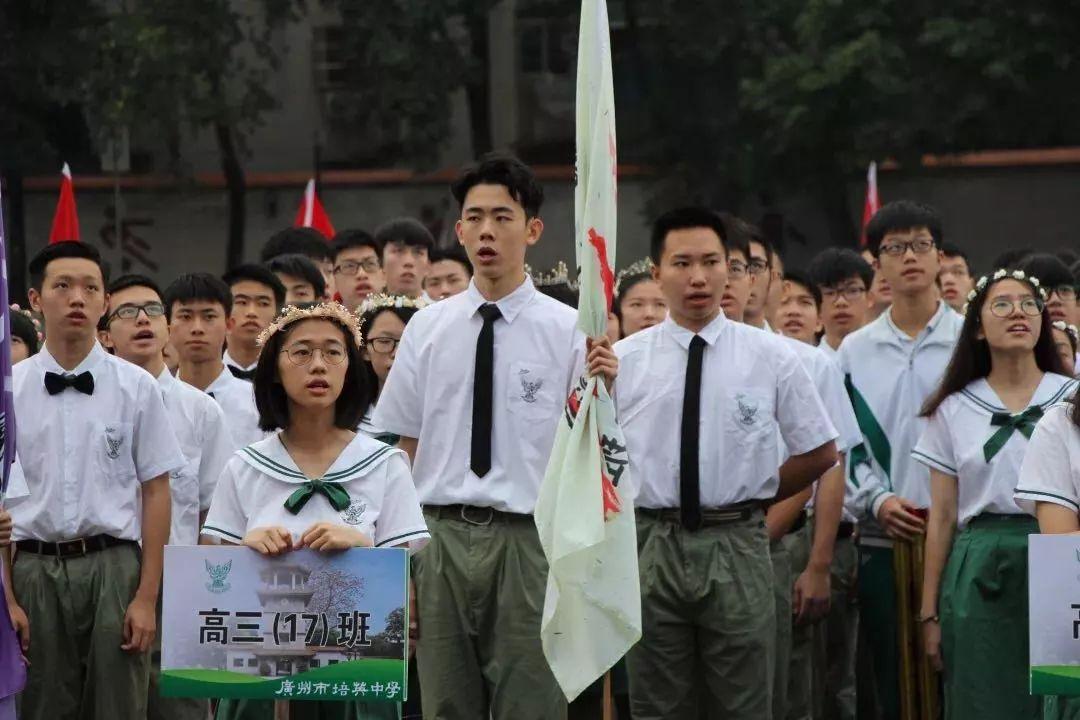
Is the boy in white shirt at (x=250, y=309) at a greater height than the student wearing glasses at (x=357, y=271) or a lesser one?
lesser

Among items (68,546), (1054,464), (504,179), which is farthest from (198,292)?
(1054,464)

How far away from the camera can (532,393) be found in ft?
23.4

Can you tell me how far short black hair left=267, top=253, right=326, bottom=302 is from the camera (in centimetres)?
1022

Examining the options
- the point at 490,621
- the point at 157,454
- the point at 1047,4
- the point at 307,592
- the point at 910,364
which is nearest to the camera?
the point at 307,592

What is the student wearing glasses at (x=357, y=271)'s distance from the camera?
37.5 ft

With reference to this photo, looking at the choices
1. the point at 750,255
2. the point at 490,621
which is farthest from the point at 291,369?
the point at 750,255

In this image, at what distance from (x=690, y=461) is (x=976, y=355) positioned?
57.1 inches

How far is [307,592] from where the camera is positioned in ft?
19.5

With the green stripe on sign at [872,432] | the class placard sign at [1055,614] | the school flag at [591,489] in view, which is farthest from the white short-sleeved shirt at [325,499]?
the green stripe on sign at [872,432]

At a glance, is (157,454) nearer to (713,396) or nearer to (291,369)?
(291,369)

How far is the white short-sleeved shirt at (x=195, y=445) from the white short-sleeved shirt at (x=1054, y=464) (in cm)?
325

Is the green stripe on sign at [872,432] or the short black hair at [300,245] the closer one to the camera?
the green stripe on sign at [872,432]

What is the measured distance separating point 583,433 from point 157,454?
6.09ft

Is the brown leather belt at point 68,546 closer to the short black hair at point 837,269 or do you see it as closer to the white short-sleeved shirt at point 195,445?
the white short-sleeved shirt at point 195,445
